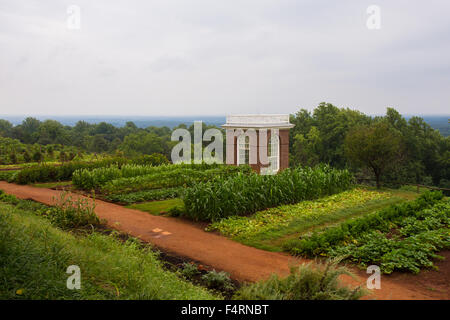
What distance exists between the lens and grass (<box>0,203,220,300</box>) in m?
3.86

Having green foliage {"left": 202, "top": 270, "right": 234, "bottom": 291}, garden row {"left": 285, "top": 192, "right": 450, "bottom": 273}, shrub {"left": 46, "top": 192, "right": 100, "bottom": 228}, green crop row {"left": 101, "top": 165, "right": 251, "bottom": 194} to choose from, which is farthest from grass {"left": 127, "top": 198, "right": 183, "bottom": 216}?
green foliage {"left": 202, "top": 270, "right": 234, "bottom": 291}

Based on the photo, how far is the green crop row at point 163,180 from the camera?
1217 cm

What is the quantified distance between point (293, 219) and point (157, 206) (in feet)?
13.2

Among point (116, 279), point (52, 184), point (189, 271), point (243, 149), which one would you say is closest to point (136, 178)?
point (52, 184)

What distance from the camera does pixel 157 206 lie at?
10.4 meters

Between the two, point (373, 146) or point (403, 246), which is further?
point (373, 146)

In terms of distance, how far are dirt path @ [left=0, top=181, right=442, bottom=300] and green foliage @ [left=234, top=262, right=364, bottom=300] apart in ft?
1.19

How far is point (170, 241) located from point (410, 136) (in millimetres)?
29039

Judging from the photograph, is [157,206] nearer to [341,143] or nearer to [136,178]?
[136,178]

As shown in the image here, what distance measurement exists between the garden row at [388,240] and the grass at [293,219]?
71 cm

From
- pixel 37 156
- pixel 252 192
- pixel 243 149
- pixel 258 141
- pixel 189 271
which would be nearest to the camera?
pixel 189 271

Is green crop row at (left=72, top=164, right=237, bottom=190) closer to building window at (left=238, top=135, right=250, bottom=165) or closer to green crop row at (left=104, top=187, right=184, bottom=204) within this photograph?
green crop row at (left=104, top=187, right=184, bottom=204)

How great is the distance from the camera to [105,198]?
11.2 m
